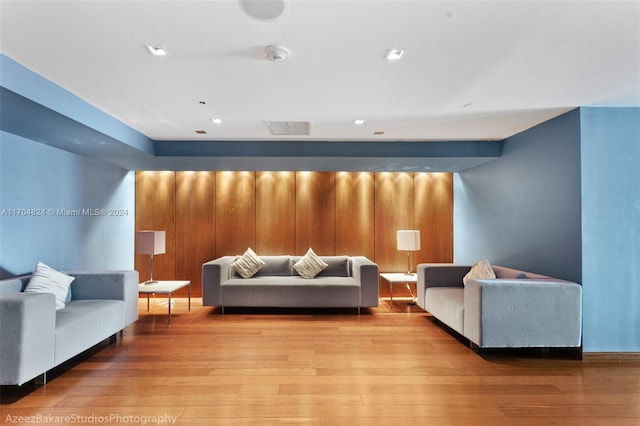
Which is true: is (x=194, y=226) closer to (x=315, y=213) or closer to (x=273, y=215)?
(x=273, y=215)

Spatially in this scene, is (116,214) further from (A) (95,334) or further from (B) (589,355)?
(B) (589,355)

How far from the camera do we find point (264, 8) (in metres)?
1.84

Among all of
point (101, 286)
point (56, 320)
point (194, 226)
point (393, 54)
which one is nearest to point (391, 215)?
point (194, 226)

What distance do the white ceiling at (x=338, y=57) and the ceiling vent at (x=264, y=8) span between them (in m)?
0.05

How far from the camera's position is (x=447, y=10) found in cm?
189

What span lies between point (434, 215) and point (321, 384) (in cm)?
432

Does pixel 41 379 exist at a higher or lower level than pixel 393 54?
lower

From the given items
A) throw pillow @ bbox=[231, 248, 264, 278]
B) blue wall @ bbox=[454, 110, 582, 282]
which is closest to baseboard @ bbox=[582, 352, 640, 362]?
A: blue wall @ bbox=[454, 110, 582, 282]

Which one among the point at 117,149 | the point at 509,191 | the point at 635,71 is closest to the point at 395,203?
the point at 509,191

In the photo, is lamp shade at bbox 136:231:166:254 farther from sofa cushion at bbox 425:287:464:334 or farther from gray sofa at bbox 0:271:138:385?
sofa cushion at bbox 425:287:464:334

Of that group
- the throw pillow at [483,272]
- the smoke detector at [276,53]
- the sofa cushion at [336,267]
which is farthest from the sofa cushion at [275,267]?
the smoke detector at [276,53]

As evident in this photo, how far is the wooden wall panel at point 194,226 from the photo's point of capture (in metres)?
6.09

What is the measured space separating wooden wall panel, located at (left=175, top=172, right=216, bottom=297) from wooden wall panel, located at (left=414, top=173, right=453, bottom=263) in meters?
3.74

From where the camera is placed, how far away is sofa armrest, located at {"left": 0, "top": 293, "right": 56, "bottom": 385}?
95.6 inches
